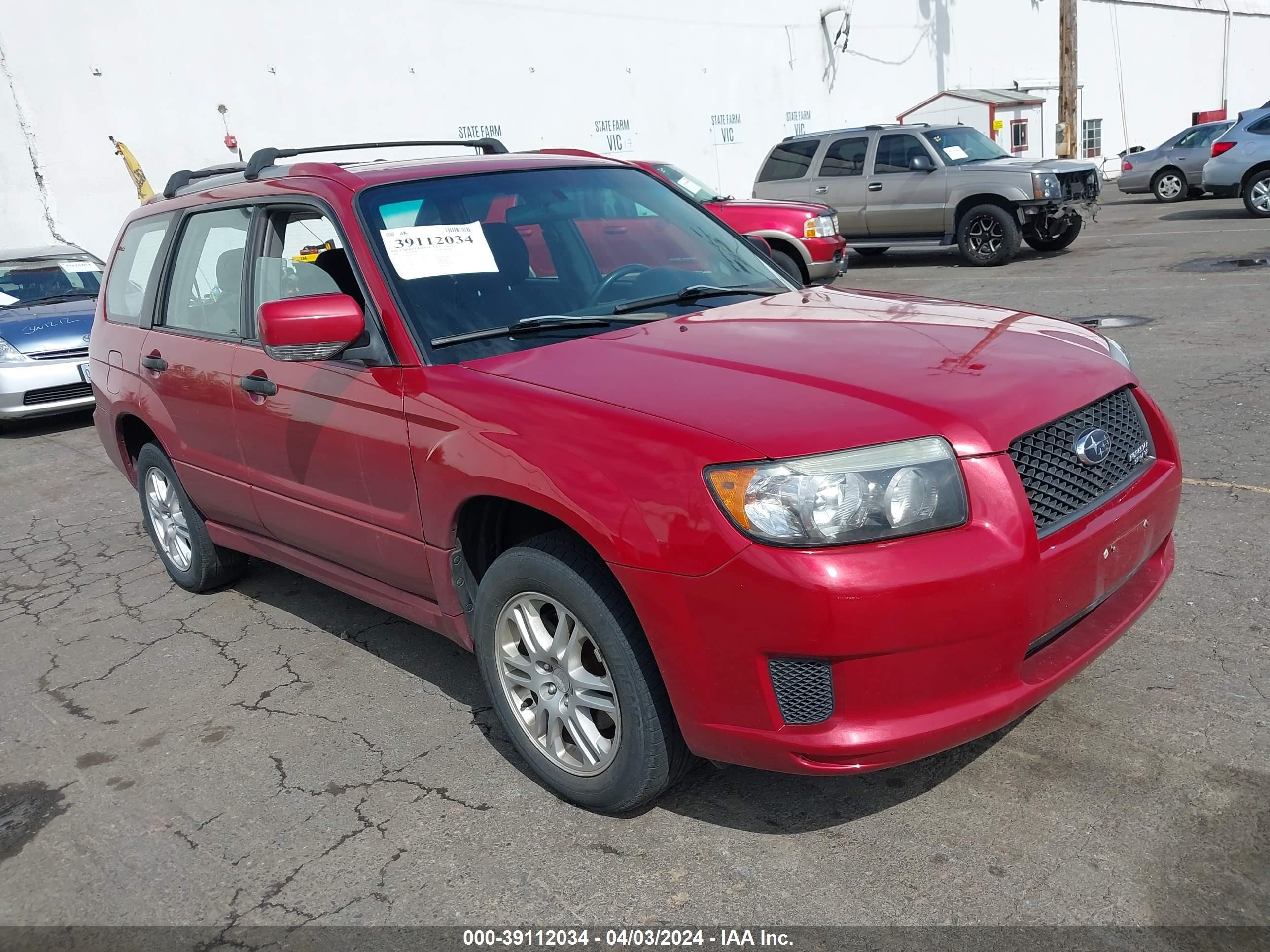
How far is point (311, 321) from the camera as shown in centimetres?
315

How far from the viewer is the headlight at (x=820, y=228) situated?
11695mm

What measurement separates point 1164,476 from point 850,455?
3.85 feet

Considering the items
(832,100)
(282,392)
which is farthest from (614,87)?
(282,392)

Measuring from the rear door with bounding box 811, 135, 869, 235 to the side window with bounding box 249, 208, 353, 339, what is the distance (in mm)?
12156

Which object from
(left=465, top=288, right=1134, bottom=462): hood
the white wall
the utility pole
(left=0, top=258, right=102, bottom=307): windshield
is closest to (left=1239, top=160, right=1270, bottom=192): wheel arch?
the utility pole

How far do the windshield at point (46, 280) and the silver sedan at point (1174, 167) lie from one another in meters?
18.8

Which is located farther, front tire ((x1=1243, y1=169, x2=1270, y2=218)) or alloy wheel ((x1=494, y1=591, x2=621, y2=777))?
front tire ((x1=1243, y1=169, x2=1270, y2=218))

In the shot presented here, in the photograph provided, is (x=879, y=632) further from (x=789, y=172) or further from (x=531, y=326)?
(x=789, y=172)

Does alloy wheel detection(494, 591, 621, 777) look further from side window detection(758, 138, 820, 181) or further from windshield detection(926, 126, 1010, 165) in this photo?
side window detection(758, 138, 820, 181)

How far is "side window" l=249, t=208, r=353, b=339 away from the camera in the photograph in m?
3.62

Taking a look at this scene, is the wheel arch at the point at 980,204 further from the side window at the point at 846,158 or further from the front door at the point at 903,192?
the side window at the point at 846,158

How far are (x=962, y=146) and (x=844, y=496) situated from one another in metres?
13.6

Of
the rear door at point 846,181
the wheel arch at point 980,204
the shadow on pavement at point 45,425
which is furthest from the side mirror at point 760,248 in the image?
the rear door at point 846,181

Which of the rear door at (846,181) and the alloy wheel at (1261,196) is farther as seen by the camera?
the alloy wheel at (1261,196)
